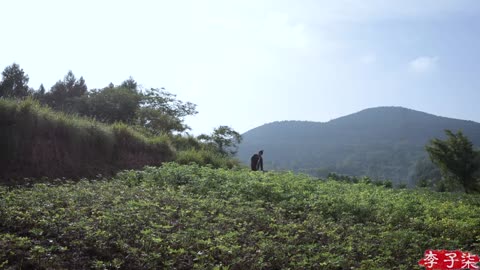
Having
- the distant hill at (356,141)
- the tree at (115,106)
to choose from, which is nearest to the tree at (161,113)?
the tree at (115,106)

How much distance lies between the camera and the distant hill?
11181 centimetres

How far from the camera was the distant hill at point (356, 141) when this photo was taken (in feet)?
367

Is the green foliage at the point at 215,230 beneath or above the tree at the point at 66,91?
beneath

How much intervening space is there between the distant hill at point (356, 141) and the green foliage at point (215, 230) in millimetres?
90679

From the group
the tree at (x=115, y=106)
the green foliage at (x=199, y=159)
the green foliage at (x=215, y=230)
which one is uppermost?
the tree at (x=115, y=106)

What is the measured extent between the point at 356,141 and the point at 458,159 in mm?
136093

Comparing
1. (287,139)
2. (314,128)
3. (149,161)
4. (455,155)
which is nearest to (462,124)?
(314,128)

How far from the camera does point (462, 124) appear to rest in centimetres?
15612

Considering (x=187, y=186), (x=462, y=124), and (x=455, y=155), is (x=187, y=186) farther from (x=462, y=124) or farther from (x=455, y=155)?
(x=462, y=124)

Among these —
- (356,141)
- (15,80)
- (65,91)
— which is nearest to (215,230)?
(15,80)

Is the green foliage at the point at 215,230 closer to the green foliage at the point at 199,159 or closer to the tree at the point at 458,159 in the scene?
the green foliage at the point at 199,159

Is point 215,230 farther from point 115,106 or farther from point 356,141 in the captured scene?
point 356,141

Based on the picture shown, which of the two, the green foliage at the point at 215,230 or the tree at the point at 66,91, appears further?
the tree at the point at 66,91

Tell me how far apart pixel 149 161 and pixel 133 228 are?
860 cm
